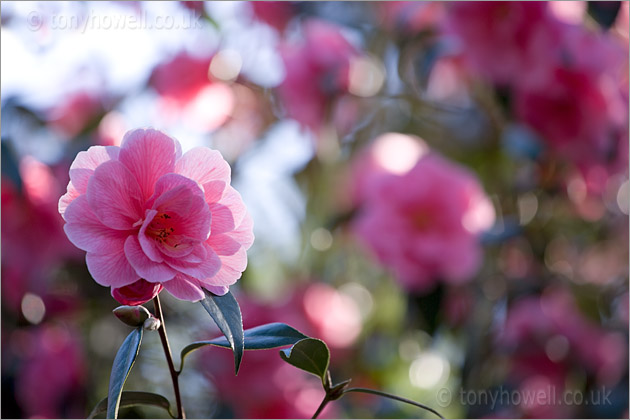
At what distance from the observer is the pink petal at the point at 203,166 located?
1.59 feet

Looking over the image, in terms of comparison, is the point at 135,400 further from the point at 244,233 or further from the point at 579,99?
the point at 579,99

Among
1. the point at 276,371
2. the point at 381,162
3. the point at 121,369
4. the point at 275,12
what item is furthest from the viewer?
the point at 275,12

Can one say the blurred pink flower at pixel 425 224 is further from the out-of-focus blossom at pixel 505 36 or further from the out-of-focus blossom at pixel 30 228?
the out-of-focus blossom at pixel 30 228

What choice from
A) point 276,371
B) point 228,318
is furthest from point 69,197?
point 276,371

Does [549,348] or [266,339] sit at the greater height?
[266,339]

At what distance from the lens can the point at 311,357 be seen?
49cm

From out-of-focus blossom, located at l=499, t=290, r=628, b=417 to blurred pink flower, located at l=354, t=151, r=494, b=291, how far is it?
22 centimetres

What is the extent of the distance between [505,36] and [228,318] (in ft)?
2.96

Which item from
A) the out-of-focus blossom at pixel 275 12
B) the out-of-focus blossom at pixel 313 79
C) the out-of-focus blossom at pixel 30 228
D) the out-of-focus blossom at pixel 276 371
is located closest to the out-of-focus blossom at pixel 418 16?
the out-of-focus blossom at pixel 313 79

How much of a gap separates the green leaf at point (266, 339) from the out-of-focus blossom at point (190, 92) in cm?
103

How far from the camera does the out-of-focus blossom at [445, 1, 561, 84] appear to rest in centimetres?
119

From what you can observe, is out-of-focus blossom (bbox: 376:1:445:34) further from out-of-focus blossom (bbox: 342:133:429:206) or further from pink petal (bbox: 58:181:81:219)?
pink petal (bbox: 58:181:81:219)

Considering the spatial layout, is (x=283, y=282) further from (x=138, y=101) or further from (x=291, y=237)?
(x=138, y=101)

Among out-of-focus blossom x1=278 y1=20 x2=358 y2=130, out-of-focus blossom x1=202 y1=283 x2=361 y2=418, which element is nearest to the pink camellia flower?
out-of-focus blossom x1=202 y1=283 x2=361 y2=418
